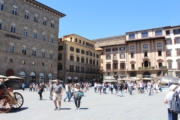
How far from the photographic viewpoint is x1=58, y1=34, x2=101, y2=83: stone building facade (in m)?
45.4

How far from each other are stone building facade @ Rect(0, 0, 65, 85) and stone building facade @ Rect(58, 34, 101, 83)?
3.75m

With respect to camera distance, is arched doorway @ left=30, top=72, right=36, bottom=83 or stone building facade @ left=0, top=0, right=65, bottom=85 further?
arched doorway @ left=30, top=72, right=36, bottom=83

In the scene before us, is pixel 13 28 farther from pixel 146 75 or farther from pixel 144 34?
pixel 146 75

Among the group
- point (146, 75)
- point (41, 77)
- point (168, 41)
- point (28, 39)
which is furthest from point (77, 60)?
point (168, 41)

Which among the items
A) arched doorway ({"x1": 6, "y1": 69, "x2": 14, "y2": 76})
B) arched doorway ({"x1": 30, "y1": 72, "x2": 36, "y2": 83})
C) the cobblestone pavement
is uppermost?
arched doorway ({"x1": 6, "y1": 69, "x2": 14, "y2": 76})

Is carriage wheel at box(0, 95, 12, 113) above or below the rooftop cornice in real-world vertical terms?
below

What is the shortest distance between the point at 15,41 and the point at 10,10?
599 cm

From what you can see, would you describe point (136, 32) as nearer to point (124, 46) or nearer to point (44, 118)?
point (124, 46)

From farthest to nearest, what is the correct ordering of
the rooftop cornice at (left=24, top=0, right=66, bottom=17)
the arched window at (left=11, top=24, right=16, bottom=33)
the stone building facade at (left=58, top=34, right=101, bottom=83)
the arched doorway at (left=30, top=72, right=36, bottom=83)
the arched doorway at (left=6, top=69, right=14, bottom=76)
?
the stone building facade at (left=58, top=34, right=101, bottom=83) → the rooftop cornice at (left=24, top=0, right=66, bottom=17) → the arched doorway at (left=30, top=72, right=36, bottom=83) → the arched window at (left=11, top=24, right=16, bottom=33) → the arched doorway at (left=6, top=69, right=14, bottom=76)


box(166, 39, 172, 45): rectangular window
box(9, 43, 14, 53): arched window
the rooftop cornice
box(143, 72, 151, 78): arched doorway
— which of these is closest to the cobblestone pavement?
box(9, 43, 14, 53): arched window

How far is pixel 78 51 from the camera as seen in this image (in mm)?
49781

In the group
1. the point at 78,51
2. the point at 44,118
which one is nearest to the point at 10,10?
the point at 78,51

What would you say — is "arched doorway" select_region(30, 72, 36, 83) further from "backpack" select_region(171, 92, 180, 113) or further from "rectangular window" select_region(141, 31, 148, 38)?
"backpack" select_region(171, 92, 180, 113)

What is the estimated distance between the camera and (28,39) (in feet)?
119
